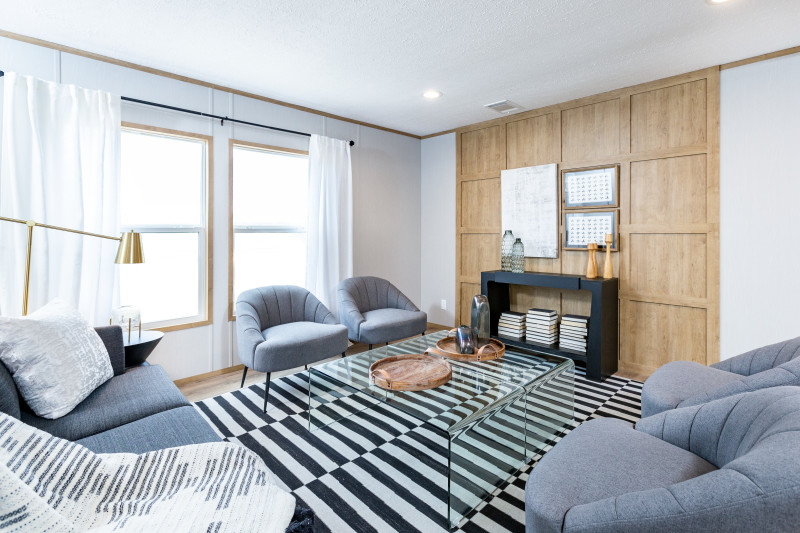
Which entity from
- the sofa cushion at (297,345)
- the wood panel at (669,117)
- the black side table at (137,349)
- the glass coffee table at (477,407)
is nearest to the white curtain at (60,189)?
the black side table at (137,349)

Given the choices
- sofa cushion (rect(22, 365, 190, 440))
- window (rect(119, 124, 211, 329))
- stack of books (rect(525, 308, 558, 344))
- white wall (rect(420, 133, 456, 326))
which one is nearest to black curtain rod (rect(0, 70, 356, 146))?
window (rect(119, 124, 211, 329))

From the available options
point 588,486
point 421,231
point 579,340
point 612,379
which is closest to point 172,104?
point 421,231

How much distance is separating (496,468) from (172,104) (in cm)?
339

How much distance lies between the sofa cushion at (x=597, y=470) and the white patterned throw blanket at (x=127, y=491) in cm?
72

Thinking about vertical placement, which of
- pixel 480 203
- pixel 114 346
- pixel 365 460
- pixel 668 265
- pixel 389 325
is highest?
pixel 480 203

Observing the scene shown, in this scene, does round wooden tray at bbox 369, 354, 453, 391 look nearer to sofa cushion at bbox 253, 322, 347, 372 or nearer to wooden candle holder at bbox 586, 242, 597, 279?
sofa cushion at bbox 253, 322, 347, 372

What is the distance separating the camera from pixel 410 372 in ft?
7.67

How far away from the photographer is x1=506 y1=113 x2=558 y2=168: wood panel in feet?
13.3

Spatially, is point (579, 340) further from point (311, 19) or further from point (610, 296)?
point (311, 19)

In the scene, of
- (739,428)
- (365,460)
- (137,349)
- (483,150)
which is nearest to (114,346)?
(137,349)

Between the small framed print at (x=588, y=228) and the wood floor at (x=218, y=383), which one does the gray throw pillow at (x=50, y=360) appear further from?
the small framed print at (x=588, y=228)

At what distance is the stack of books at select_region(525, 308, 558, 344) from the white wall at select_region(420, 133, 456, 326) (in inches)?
45.7

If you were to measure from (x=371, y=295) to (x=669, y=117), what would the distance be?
3.01m

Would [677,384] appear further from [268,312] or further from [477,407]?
[268,312]
